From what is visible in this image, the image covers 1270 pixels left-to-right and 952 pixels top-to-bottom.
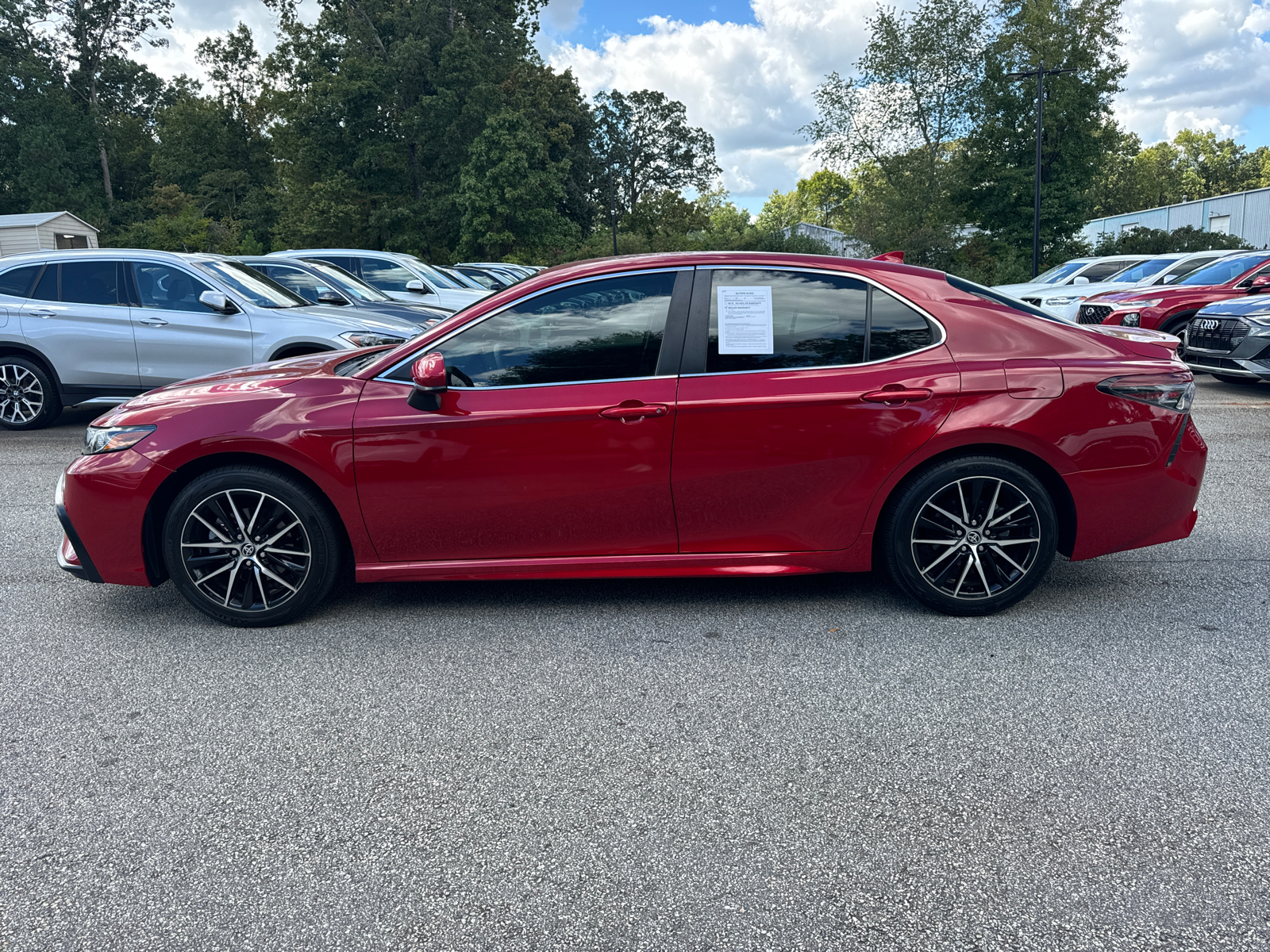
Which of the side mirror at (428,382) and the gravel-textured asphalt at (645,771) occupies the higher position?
the side mirror at (428,382)

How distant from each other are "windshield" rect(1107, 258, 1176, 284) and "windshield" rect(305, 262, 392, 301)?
12.7m

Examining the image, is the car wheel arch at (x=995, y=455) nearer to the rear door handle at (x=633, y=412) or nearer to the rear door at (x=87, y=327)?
the rear door handle at (x=633, y=412)

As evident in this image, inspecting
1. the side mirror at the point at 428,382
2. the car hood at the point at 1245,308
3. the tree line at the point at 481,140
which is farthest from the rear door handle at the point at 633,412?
the tree line at the point at 481,140

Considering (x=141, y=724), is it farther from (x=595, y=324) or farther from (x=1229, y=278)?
(x=1229, y=278)

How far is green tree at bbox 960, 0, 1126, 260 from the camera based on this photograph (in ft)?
132

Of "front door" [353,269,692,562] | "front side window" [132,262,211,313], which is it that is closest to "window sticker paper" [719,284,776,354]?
"front door" [353,269,692,562]

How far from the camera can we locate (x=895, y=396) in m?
4.16

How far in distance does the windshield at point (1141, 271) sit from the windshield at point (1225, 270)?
6.37 ft

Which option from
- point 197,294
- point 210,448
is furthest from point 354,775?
point 197,294

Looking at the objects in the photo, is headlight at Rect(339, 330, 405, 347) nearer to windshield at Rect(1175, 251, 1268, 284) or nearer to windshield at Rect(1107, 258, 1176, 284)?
windshield at Rect(1175, 251, 1268, 284)

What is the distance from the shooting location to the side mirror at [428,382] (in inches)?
159

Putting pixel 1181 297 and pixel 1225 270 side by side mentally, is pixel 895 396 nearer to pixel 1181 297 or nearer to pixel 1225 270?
pixel 1181 297

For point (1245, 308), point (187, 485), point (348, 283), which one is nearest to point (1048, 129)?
point (1245, 308)

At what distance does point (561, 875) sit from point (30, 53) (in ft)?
256
